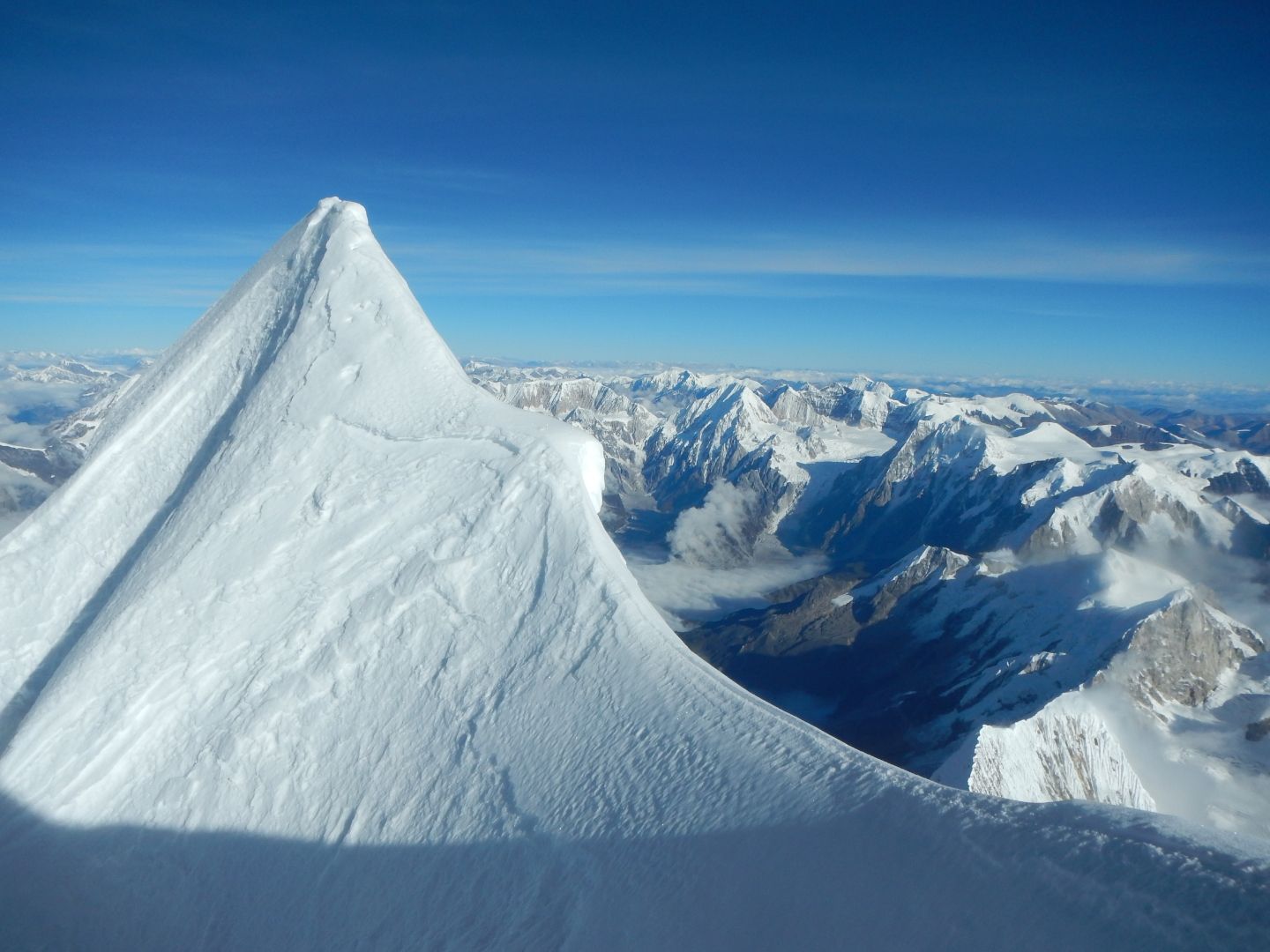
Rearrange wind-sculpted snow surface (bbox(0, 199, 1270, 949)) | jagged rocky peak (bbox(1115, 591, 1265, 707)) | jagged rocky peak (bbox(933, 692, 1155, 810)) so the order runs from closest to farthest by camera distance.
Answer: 1. wind-sculpted snow surface (bbox(0, 199, 1270, 949))
2. jagged rocky peak (bbox(933, 692, 1155, 810))
3. jagged rocky peak (bbox(1115, 591, 1265, 707))

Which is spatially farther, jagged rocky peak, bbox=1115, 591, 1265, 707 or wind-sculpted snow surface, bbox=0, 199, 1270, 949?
jagged rocky peak, bbox=1115, 591, 1265, 707

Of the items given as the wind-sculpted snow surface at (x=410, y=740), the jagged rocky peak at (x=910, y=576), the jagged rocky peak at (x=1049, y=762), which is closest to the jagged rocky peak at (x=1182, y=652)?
the jagged rocky peak at (x=1049, y=762)

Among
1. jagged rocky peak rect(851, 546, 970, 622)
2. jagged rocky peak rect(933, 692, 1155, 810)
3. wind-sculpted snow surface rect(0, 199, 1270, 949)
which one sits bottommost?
jagged rocky peak rect(851, 546, 970, 622)

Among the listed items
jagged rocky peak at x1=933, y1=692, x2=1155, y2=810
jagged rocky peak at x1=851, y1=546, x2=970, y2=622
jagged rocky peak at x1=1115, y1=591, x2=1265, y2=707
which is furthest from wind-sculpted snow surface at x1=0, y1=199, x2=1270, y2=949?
jagged rocky peak at x1=851, y1=546, x2=970, y2=622

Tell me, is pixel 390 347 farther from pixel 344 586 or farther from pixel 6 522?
pixel 6 522

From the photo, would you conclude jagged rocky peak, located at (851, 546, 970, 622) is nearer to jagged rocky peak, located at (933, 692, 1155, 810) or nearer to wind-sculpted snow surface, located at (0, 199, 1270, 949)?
jagged rocky peak, located at (933, 692, 1155, 810)

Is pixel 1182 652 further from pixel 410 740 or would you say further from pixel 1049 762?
pixel 410 740

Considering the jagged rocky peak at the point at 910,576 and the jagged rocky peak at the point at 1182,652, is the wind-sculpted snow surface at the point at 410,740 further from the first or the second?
the jagged rocky peak at the point at 910,576

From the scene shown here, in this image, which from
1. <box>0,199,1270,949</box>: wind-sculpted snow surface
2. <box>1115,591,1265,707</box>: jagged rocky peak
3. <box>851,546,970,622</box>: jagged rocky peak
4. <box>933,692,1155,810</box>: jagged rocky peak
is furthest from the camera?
<box>851,546,970,622</box>: jagged rocky peak

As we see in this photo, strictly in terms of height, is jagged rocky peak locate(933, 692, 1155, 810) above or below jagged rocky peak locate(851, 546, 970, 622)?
above
